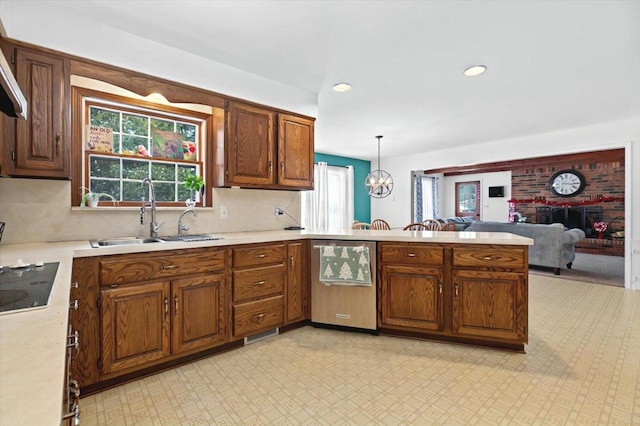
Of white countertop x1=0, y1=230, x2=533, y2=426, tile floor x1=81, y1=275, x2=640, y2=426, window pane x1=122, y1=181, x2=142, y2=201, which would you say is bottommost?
tile floor x1=81, y1=275, x2=640, y2=426

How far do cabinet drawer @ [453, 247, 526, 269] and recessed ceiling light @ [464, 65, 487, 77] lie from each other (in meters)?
1.65

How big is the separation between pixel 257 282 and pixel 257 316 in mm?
279

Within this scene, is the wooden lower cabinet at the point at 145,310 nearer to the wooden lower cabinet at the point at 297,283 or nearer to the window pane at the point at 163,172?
the wooden lower cabinet at the point at 297,283

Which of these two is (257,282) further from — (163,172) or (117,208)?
(163,172)

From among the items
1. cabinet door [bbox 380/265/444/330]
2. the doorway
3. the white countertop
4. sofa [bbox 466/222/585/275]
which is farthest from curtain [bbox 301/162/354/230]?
the white countertop

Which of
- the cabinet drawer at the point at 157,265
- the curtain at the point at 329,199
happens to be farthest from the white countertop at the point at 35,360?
the curtain at the point at 329,199

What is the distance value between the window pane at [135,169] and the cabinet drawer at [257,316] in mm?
1407

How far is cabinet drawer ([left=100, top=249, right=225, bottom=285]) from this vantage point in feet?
6.43

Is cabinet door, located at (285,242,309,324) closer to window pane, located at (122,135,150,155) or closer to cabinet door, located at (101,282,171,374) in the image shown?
cabinet door, located at (101,282,171,374)

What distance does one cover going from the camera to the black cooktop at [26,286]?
2.91 ft

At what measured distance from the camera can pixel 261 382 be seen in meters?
2.07

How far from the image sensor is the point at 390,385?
2.02 meters

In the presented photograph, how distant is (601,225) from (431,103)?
269 inches

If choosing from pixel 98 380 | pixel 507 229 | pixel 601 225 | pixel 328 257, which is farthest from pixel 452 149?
pixel 98 380
